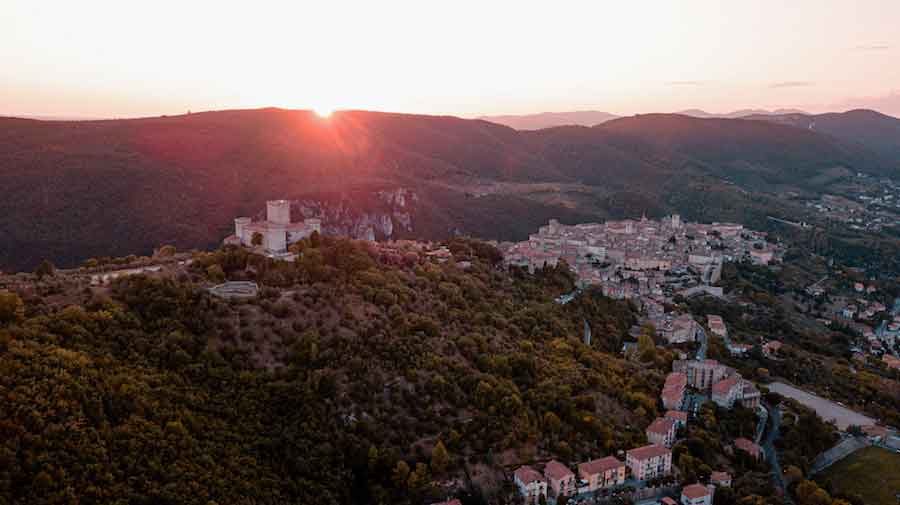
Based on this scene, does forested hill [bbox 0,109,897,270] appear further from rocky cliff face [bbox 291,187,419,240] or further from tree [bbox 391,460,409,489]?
tree [bbox 391,460,409,489]

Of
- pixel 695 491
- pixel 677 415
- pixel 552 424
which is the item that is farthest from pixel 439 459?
pixel 677 415

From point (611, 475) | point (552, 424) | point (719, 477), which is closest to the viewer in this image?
point (611, 475)

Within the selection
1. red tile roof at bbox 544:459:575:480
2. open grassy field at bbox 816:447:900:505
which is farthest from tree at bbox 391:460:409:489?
open grassy field at bbox 816:447:900:505

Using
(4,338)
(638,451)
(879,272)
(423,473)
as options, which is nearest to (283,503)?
(423,473)

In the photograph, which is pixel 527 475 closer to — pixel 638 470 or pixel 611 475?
pixel 611 475

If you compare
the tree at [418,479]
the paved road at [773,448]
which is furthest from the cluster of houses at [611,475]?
the tree at [418,479]

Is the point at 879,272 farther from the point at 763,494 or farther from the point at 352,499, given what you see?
the point at 352,499
